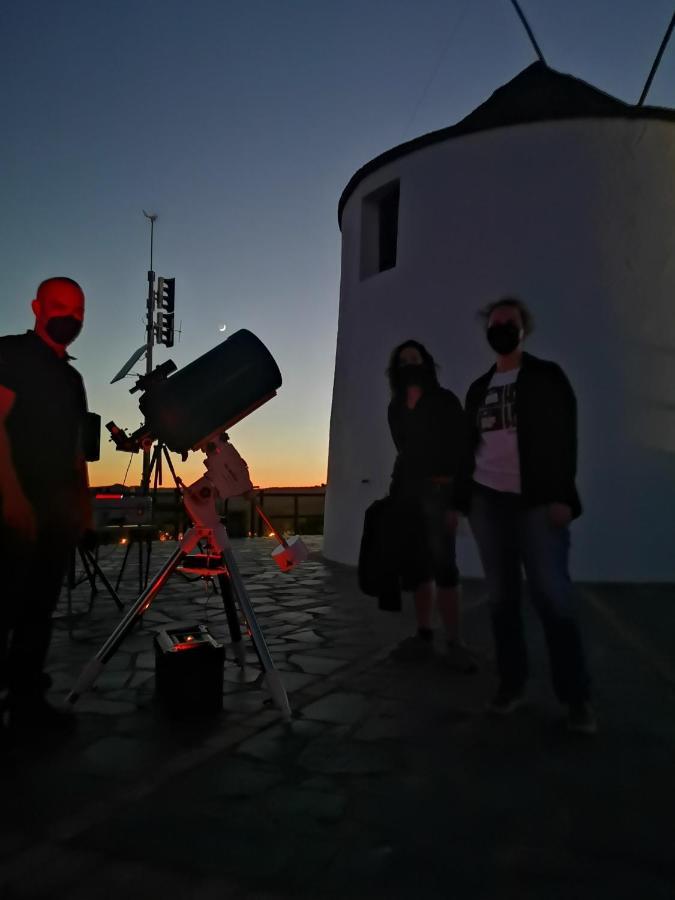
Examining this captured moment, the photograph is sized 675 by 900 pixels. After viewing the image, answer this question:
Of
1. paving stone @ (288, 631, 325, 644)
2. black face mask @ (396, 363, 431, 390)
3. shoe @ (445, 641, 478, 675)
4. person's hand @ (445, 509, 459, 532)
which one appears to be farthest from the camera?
paving stone @ (288, 631, 325, 644)

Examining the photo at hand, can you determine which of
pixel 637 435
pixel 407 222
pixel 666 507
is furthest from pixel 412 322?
pixel 666 507

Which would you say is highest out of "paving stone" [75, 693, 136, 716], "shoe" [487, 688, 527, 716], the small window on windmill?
the small window on windmill

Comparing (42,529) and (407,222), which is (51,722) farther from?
(407,222)

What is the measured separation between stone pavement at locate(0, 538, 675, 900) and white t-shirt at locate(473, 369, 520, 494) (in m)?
1.14

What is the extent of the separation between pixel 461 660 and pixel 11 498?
2.65 m

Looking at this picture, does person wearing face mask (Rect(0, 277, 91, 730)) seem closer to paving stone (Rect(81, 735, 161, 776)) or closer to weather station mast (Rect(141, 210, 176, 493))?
paving stone (Rect(81, 735, 161, 776))

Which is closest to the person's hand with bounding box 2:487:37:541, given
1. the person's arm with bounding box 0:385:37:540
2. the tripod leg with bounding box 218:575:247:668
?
the person's arm with bounding box 0:385:37:540

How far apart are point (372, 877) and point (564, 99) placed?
363 inches

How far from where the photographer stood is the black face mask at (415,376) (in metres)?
4.29

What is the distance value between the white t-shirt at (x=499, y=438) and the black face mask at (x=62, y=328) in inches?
78.3

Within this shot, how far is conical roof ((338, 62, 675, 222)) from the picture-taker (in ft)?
26.6

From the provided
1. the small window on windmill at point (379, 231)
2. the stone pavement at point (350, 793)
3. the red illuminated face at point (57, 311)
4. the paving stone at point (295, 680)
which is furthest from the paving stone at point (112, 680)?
the small window on windmill at point (379, 231)

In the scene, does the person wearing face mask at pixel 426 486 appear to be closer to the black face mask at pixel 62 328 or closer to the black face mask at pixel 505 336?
the black face mask at pixel 505 336

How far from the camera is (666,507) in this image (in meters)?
7.76
